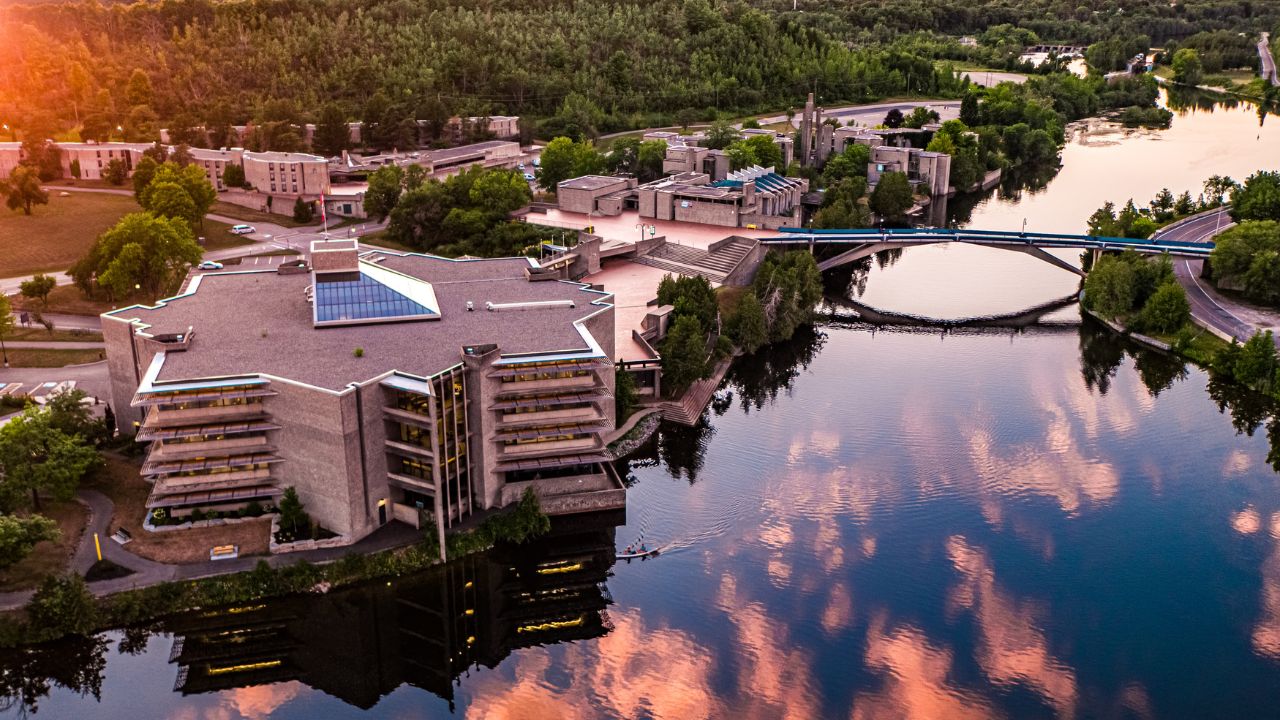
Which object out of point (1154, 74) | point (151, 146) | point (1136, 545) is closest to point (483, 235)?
point (151, 146)

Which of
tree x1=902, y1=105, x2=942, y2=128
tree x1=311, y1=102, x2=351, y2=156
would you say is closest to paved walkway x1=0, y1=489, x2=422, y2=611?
tree x1=311, y1=102, x2=351, y2=156

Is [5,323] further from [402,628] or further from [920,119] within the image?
[920,119]

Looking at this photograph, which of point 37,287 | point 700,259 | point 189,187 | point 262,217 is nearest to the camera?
point 37,287

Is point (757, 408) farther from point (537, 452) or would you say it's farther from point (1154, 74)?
point (1154, 74)

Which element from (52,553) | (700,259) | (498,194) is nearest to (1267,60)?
(700,259)

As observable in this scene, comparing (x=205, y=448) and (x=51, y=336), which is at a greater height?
(x=205, y=448)

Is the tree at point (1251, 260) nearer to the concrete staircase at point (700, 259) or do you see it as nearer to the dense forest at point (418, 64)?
the concrete staircase at point (700, 259)

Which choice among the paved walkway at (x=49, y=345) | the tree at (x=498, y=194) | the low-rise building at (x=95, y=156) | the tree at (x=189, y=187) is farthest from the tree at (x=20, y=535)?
the low-rise building at (x=95, y=156)
